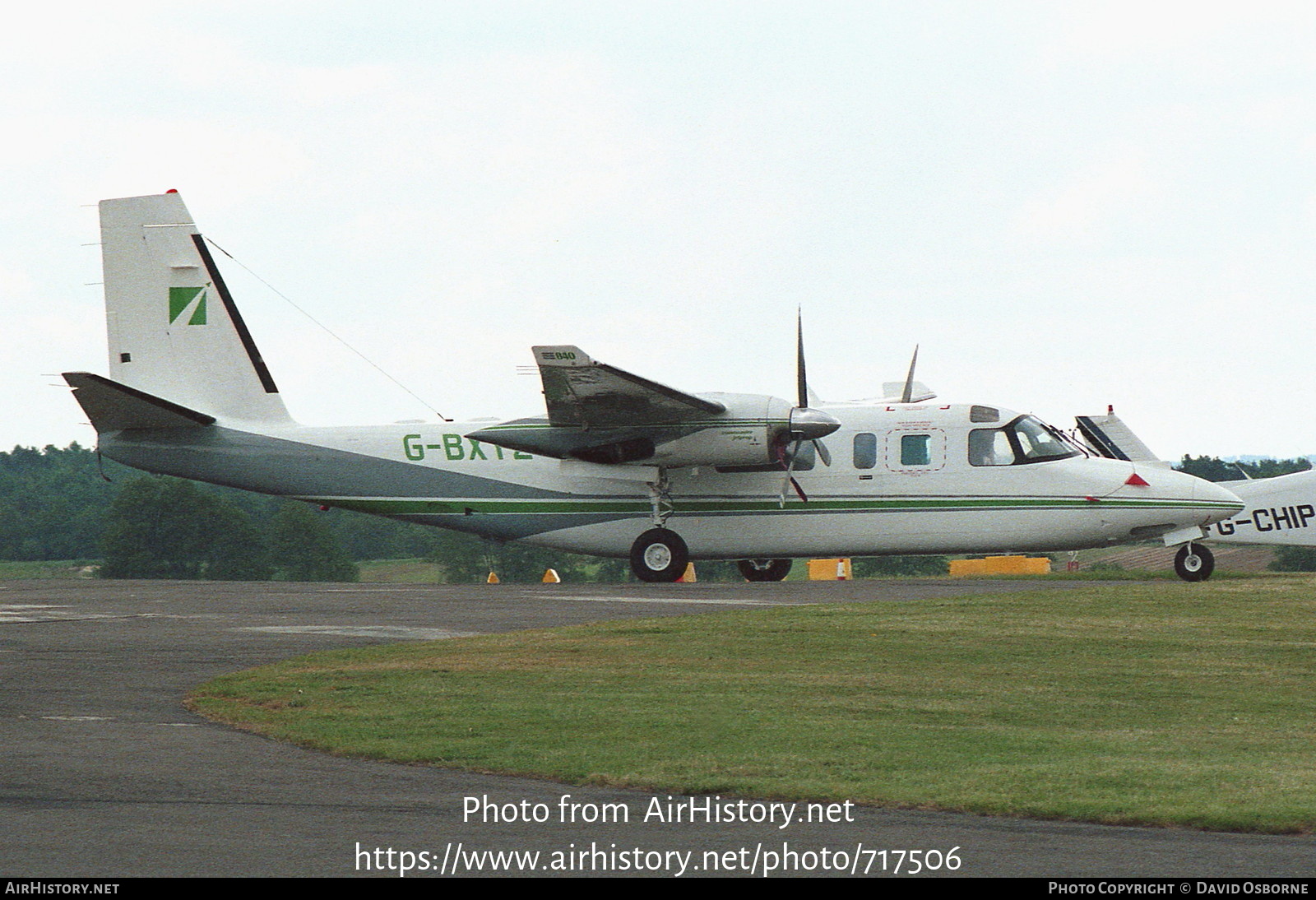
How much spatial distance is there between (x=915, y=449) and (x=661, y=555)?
16.2 feet

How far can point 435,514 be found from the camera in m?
28.0

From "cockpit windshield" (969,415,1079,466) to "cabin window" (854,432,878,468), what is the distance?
1.68 meters

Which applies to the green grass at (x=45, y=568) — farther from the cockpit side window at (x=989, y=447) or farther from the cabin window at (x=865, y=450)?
the cockpit side window at (x=989, y=447)

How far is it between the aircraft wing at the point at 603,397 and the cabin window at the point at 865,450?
2621 millimetres

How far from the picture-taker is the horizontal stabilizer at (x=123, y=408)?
2575cm

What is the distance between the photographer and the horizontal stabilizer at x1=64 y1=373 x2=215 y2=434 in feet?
84.5

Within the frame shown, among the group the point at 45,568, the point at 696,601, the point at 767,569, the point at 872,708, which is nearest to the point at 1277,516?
the point at 767,569

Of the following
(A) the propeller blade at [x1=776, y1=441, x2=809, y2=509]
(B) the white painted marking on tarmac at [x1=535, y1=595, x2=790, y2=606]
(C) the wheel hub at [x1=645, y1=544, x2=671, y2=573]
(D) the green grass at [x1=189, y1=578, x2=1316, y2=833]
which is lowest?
(D) the green grass at [x1=189, y1=578, x2=1316, y2=833]

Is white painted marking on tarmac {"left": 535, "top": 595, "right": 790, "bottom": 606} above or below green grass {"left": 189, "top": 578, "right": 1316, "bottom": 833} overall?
above

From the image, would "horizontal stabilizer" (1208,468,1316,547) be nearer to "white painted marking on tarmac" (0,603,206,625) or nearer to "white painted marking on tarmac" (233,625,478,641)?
"white painted marking on tarmac" (233,625,478,641)

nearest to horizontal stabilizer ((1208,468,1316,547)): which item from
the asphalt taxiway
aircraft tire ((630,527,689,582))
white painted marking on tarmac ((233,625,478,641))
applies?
aircraft tire ((630,527,689,582))
